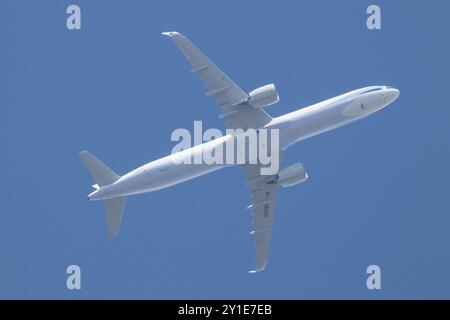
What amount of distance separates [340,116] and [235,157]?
8.84m

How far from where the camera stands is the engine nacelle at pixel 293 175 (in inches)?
2995

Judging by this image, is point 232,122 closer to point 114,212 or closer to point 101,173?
point 101,173

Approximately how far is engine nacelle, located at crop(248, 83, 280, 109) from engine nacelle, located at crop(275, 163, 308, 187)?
5666 mm

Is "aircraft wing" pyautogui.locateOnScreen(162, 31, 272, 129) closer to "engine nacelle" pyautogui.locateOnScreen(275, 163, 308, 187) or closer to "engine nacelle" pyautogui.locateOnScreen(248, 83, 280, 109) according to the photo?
"engine nacelle" pyautogui.locateOnScreen(248, 83, 280, 109)

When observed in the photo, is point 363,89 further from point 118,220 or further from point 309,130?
point 118,220

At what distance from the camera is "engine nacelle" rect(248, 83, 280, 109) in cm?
7406

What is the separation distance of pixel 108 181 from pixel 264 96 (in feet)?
46.4

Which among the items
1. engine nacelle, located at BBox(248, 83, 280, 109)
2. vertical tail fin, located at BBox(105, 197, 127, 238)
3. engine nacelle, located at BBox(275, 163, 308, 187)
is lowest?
Answer: vertical tail fin, located at BBox(105, 197, 127, 238)

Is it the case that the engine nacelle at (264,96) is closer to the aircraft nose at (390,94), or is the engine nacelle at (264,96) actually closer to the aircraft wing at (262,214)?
the aircraft wing at (262,214)

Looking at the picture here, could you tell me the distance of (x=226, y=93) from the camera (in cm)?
7531

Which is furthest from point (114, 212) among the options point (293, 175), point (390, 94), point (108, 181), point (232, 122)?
point (390, 94)

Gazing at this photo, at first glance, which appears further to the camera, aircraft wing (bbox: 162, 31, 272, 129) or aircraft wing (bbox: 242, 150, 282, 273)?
aircraft wing (bbox: 242, 150, 282, 273)

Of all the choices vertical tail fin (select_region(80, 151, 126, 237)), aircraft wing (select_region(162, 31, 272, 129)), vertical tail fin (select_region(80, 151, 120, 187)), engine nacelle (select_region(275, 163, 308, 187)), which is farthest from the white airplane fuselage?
engine nacelle (select_region(275, 163, 308, 187))

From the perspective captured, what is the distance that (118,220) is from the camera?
3046 inches
